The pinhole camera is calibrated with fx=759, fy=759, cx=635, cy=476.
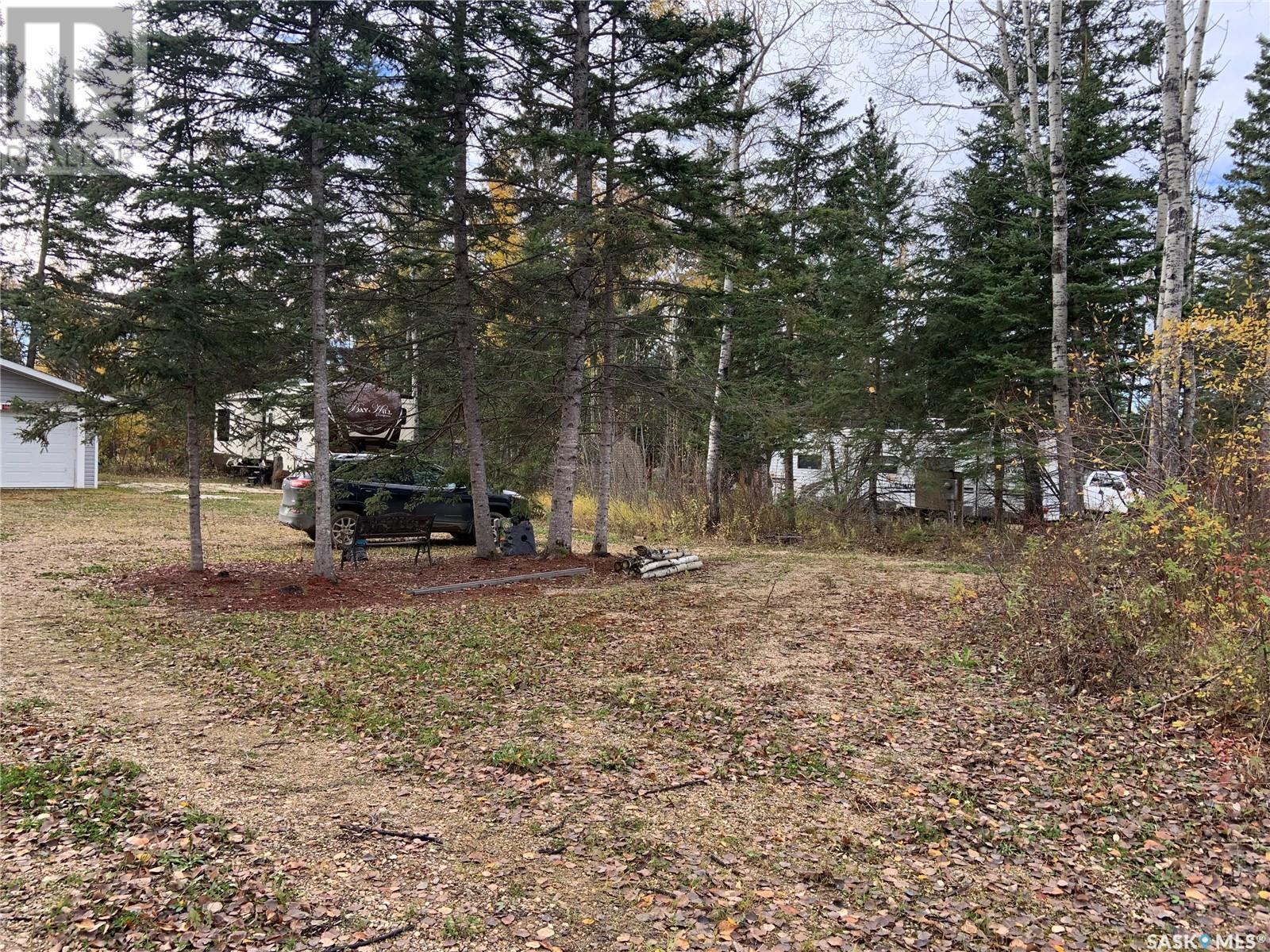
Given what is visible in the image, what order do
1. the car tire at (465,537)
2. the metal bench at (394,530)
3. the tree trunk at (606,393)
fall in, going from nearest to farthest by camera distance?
the metal bench at (394,530), the tree trunk at (606,393), the car tire at (465,537)

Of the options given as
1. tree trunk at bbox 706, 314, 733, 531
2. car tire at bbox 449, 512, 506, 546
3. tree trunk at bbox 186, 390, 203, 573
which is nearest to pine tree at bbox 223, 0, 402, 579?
tree trunk at bbox 186, 390, 203, 573

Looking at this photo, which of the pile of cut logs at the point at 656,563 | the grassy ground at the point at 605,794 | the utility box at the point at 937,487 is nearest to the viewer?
the grassy ground at the point at 605,794

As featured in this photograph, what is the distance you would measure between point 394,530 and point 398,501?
121 inches

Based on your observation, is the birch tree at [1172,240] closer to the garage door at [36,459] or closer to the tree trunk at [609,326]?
the tree trunk at [609,326]

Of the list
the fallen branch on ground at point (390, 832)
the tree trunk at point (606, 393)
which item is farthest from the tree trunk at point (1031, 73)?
the fallen branch on ground at point (390, 832)

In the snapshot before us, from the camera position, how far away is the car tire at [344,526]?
43.5 feet

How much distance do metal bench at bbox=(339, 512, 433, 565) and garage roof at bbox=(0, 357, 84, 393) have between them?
14168 mm

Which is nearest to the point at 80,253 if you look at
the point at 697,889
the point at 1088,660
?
the point at 697,889

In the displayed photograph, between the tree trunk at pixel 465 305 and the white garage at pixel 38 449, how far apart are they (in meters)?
14.7

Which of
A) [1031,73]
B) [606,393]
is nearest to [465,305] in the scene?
[606,393]

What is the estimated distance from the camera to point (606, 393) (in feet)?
38.0

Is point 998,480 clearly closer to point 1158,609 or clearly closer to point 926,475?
point 926,475

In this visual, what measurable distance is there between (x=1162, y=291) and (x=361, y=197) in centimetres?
903

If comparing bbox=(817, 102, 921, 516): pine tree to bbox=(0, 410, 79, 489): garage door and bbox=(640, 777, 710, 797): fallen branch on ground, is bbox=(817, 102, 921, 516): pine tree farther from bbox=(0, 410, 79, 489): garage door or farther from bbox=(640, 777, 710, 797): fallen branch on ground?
bbox=(0, 410, 79, 489): garage door
